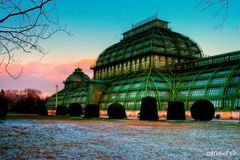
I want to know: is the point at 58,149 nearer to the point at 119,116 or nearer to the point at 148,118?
the point at 148,118

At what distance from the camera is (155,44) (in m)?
74.0

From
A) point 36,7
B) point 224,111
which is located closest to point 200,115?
point 224,111

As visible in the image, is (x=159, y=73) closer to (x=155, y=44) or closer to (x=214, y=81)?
(x=155, y=44)

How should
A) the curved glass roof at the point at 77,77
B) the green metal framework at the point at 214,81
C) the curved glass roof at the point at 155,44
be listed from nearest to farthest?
the green metal framework at the point at 214,81, the curved glass roof at the point at 155,44, the curved glass roof at the point at 77,77

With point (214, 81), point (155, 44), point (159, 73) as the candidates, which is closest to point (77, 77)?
point (155, 44)

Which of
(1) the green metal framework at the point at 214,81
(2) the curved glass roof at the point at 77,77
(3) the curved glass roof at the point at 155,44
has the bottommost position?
(1) the green metal framework at the point at 214,81

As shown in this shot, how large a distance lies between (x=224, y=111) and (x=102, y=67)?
49799 mm

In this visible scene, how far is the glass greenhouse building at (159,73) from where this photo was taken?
5541cm

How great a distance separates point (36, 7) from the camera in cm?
734

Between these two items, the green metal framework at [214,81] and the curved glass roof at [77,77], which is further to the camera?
the curved glass roof at [77,77]

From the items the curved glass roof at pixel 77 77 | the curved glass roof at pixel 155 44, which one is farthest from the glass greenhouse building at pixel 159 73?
the curved glass roof at pixel 77 77

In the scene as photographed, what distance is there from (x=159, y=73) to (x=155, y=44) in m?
8.99

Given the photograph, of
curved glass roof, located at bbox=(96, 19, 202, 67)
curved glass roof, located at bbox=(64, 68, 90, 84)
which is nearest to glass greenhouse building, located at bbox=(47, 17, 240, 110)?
curved glass roof, located at bbox=(96, 19, 202, 67)

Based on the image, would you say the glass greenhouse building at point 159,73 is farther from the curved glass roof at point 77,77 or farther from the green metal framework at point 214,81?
the curved glass roof at point 77,77
